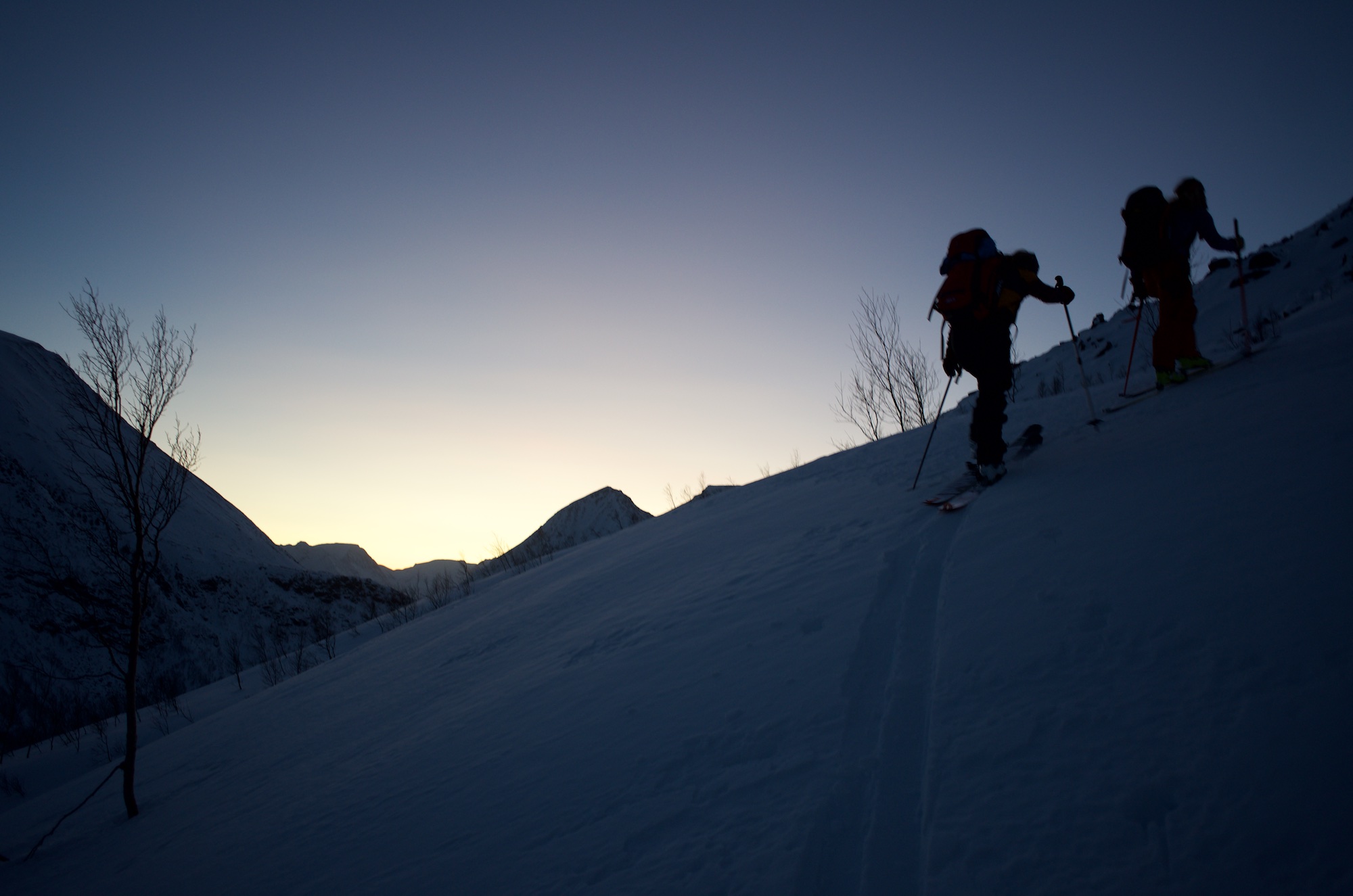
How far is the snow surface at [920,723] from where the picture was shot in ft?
4.35

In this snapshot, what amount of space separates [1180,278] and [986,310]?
2.48m

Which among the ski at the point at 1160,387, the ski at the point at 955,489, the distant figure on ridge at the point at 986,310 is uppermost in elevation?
the distant figure on ridge at the point at 986,310

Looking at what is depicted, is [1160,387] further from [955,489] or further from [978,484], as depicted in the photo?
[955,489]

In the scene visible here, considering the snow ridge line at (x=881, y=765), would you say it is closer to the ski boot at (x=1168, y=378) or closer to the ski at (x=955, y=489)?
the ski at (x=955, y=489)

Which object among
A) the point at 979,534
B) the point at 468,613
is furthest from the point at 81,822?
the point at 979,534

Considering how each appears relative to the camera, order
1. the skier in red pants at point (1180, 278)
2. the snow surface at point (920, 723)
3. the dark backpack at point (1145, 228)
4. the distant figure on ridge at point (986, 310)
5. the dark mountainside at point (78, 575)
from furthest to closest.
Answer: the dark mountainside at point (78, 575), the dark backpack at point (1145, 228), the skier in red pants at point (1180, 278), the distant figure on ridge at point (986, 310), the snow surface at point (920, 723)

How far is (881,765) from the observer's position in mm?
1771

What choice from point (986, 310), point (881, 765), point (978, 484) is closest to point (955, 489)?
point (978, 484)

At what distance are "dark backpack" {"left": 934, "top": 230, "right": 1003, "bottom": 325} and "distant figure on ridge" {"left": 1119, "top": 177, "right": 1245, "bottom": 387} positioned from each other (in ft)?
6.64

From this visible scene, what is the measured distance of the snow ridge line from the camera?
1.45m

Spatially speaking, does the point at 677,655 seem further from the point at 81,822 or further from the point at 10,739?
the point at 10,739

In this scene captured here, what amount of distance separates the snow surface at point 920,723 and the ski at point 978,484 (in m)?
0.11

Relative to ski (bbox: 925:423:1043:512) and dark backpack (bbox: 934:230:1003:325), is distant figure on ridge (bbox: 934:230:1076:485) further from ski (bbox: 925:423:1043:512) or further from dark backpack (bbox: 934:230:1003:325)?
ski (bbox: 925:423:1043:512)

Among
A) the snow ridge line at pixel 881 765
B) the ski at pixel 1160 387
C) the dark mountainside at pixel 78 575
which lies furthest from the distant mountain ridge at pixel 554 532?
the snow ridge line at pixel 881 765
